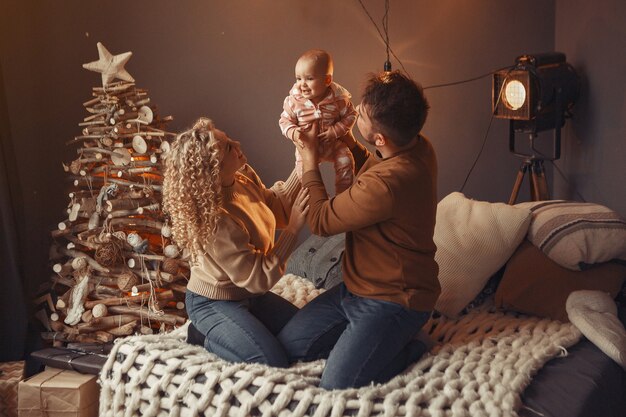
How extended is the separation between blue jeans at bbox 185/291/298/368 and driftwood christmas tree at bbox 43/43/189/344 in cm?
80

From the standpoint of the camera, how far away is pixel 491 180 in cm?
378

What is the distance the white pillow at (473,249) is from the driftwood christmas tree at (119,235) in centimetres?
115

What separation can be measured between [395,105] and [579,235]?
38.6 inches

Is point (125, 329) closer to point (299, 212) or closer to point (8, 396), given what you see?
point (8, 396)

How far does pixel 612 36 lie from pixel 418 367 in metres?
1.72

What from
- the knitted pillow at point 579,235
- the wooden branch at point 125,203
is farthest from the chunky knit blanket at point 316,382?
the wooden branch at point 125,203

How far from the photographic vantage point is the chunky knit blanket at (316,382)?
6.28 feet

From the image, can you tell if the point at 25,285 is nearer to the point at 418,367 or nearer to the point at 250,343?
the point at 250,343

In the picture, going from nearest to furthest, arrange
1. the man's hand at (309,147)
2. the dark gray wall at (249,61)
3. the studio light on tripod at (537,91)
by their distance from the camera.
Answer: the man's hand at (309,147) < the studio light on tripod at (537,91) < the dark gray wall at (249,61)

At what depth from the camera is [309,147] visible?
90.7 inches

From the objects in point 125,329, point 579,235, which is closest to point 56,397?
point 125,329

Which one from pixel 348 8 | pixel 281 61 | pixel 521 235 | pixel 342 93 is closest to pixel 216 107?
pixel 281 61

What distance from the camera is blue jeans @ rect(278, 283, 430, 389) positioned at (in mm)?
2053

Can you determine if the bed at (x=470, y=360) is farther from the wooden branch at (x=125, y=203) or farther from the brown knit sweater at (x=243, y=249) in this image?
the wooden branch at (x=125, y=203)
